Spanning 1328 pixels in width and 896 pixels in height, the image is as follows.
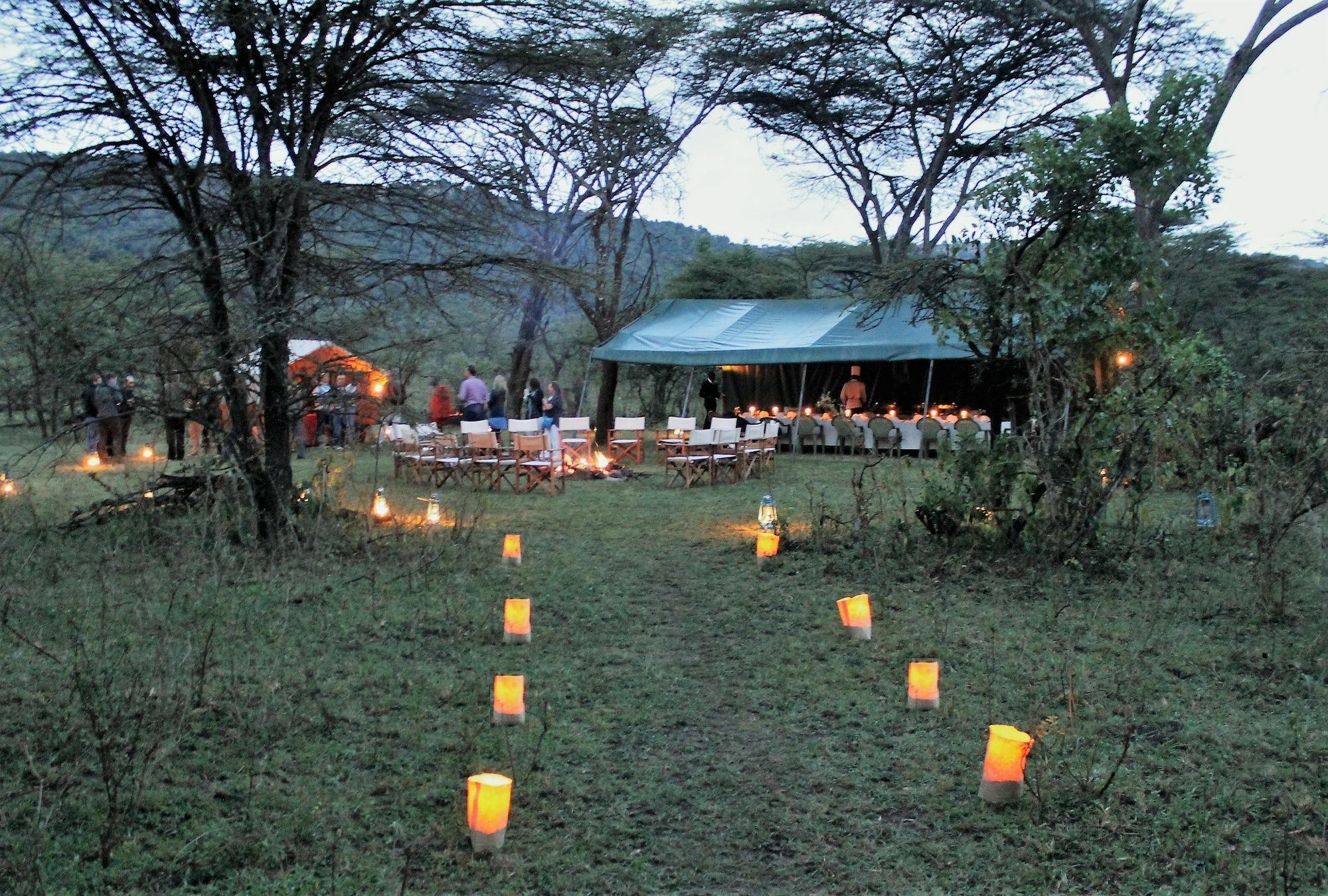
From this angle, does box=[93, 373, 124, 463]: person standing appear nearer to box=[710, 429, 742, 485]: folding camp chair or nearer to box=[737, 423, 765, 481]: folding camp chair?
box=[710, 429, 742, 485]: folding camp chair

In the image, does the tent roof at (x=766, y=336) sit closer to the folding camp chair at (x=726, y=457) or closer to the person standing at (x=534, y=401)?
the person standing at (x=534, y=401)

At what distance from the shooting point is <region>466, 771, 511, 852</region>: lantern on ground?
3.45 m

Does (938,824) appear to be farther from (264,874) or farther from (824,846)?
(264,874)

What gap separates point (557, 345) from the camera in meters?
32.2

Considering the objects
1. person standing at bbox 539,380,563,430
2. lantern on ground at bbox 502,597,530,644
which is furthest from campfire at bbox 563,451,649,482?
lantern on ground at bbox 502,597,530,644

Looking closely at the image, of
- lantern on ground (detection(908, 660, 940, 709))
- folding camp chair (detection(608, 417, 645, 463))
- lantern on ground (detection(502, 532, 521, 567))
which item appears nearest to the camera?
lantern on ground (detection(908, 660, 940, 709))

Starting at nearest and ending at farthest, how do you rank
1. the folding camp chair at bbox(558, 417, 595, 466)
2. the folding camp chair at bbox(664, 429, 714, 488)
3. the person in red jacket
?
the folding camp chair at bbox(664, 429, 714, 488) < the folding camp chair at bbox(558, 417, 595, 466) < the person in red jacket

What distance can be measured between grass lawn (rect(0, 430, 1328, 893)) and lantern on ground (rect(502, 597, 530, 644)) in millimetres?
106

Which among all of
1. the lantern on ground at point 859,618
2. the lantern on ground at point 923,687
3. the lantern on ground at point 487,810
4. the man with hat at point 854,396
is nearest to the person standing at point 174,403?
the lantern on ground at point 859,618

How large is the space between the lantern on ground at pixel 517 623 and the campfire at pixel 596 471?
8.27 meters

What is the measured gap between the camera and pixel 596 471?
14.5 metres

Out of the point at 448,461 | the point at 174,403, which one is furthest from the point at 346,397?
the point at 448,461

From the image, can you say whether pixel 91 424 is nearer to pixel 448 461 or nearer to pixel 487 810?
pixel 448 461

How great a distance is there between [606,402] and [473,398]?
3816mm
